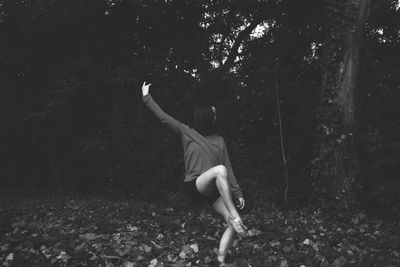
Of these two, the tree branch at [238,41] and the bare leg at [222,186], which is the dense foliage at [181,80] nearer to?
the tree branch at [238,41]

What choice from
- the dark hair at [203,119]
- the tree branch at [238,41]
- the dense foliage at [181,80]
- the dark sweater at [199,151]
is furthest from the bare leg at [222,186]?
the tree branch at [238,41]

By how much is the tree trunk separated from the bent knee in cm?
471

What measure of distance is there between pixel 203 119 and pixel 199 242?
2252mm

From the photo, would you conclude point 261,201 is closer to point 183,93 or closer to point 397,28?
point 183,93

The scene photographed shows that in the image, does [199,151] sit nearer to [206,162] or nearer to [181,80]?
[206,162]

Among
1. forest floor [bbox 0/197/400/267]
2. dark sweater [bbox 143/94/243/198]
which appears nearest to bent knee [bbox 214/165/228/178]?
dark sweater [bbox 143/94/243/198]

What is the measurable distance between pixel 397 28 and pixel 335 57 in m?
6.78

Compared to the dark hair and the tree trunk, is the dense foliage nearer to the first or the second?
the tree trunk

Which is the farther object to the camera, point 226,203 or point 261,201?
point 261,201

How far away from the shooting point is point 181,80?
1580 centimetres

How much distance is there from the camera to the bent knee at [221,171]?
4441 millimetres

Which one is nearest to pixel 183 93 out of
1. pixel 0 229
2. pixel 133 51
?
pixel 133 51

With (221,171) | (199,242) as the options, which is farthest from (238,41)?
(221,171)

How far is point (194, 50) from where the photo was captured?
1556 centimetres
